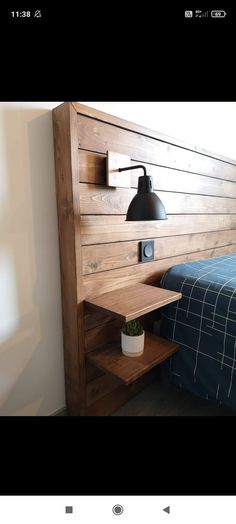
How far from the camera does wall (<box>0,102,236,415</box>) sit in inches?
32.9

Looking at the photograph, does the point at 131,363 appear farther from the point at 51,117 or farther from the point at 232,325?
the point at 51,117

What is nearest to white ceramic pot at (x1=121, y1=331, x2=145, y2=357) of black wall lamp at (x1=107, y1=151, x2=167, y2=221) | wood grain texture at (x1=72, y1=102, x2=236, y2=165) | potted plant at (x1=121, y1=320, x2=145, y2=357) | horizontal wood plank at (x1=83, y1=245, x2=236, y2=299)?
potted plant at (x1=121, y1=320, x2=145, y2=357)

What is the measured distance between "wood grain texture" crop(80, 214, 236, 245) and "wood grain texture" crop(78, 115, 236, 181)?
263 millimetres

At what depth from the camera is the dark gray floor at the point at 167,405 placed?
121 centimetres

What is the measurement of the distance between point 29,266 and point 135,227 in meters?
0.49

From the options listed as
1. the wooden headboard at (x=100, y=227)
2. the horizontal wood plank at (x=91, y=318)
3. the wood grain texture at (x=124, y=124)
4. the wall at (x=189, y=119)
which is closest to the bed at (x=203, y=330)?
the wooden headboard at (x=100, y=227)

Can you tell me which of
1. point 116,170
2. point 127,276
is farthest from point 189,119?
point 127,276

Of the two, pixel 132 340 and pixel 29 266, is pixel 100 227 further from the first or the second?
pixel 132 340

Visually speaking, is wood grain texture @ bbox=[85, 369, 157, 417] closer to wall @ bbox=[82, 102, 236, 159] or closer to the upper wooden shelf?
the upper wooden shelf

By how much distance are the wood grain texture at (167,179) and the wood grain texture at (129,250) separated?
0.84 feet

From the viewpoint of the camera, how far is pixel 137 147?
1111 mm
